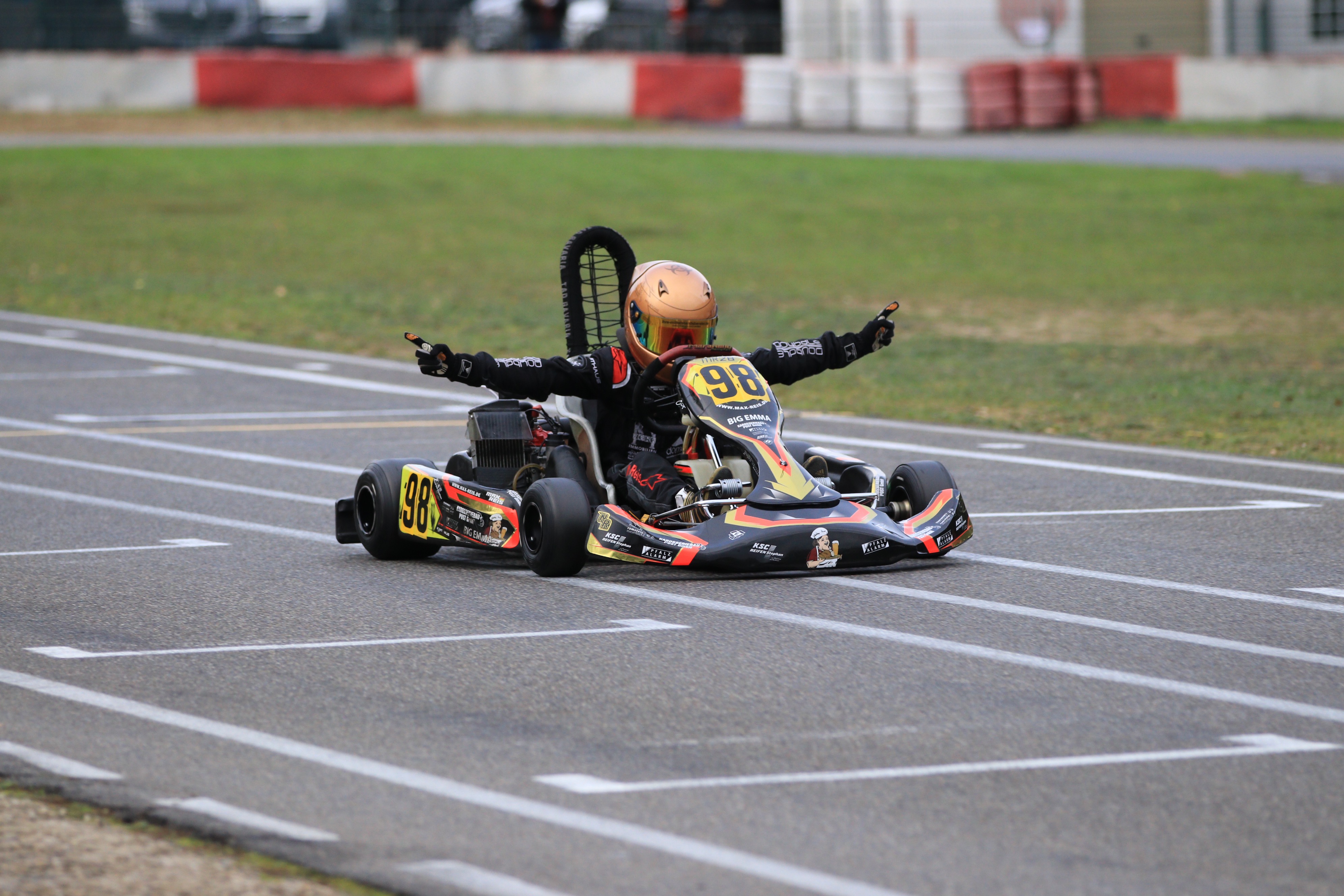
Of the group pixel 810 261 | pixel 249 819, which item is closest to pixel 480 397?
pixel 810 261

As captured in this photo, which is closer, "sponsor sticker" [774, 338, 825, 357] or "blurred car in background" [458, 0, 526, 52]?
"sponsor sticker" [774, 338, 825, 357]

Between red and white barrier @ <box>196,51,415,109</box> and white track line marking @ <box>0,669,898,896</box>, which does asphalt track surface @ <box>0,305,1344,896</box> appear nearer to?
white track line marking @ <box>0,669,898,896</box>

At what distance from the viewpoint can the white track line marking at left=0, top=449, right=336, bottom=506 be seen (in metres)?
10.8

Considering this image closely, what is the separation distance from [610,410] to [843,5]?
1268 inches

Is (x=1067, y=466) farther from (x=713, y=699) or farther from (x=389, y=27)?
(x=389, y=27)

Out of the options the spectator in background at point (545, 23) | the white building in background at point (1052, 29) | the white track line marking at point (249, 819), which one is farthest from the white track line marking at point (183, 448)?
the white building in background at point (1052, 29)

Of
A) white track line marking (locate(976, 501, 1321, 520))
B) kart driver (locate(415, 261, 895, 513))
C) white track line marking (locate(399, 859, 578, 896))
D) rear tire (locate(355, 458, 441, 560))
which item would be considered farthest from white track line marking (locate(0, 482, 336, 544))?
white track line marking (locate(399, 859, 578, 896))

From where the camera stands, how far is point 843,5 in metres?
40.0

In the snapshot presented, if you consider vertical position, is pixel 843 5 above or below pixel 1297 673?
above

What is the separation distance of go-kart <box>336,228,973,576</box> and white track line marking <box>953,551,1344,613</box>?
0.28 metres

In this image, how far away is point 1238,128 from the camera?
3522 cm

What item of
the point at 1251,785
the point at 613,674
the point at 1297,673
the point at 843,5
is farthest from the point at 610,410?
the point at 843,5

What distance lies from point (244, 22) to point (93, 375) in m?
25.2

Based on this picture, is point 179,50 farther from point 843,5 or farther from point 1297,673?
point 1297,673
